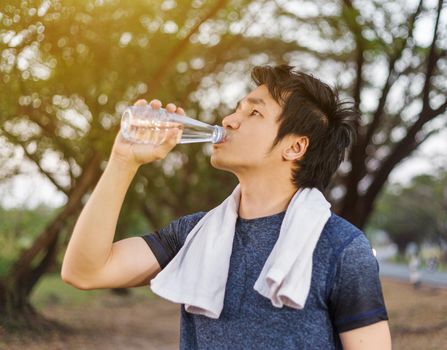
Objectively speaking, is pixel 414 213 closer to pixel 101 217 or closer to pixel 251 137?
pixel 251 137

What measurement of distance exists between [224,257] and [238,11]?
745 cm

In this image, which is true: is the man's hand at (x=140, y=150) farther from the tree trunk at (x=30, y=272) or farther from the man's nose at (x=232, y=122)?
the tree trunk at (x=30, y=272)

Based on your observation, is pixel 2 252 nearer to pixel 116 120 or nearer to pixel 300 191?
pixel 116 120

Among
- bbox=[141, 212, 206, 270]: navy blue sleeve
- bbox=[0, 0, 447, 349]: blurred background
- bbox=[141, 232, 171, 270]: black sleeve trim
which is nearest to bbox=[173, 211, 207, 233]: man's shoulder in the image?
bbox=[141, 212, 206, 270]: navy blue sleeve

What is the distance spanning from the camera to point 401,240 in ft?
190

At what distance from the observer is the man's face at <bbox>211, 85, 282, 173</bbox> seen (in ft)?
8.29

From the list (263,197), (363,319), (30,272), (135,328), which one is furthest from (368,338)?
(135,328)

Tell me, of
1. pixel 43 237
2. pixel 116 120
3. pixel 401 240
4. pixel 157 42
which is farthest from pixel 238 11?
pixel 401 240

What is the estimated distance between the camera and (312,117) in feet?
8.86

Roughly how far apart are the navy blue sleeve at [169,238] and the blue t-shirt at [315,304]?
0.29 m

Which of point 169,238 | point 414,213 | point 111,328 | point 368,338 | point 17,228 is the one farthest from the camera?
point 414,213

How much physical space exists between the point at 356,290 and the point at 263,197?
532 millimetres

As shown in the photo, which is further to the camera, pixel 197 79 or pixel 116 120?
pixel 197 79

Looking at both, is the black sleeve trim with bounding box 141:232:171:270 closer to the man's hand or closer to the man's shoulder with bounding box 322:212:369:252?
the man's hand
